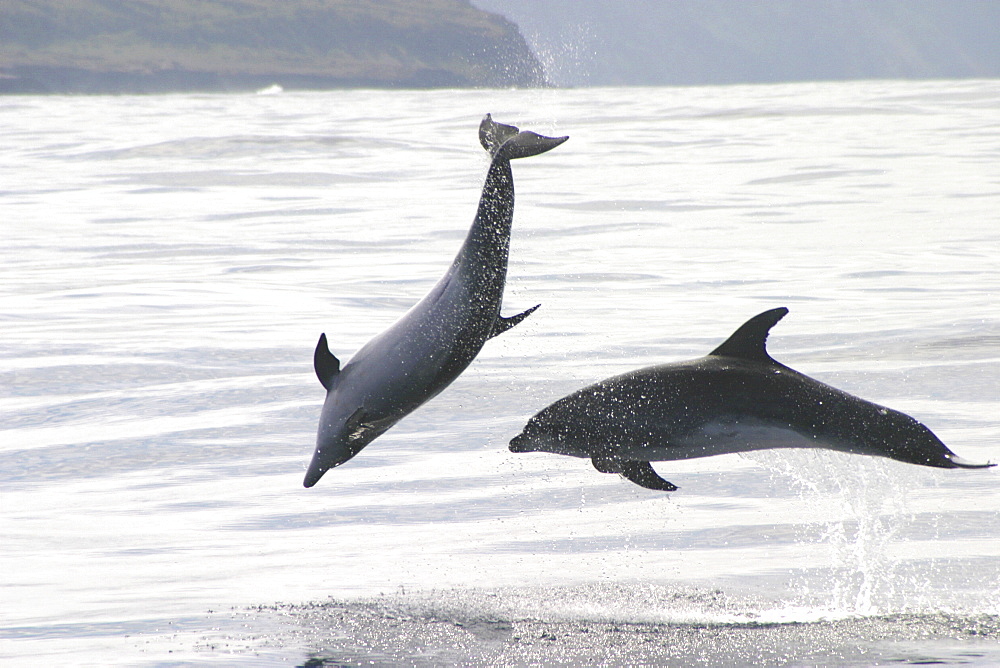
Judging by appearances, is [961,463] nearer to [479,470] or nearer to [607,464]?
[607,464]

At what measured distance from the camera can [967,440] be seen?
7785 mm

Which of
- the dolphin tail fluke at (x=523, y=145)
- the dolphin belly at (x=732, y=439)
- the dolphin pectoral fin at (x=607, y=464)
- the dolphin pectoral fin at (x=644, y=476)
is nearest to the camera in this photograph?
the dolphin tail fluke at (x=523, y=145)

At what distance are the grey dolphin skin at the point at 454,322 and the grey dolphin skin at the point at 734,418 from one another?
2.42ft

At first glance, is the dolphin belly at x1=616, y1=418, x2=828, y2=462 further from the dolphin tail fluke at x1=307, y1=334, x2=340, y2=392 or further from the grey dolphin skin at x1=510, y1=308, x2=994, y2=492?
the dolphin tail fluke at x1=307, y1=334, x2=340, y2=392

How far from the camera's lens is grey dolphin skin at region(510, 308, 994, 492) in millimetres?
5031

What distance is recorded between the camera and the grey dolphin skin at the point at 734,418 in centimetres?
503

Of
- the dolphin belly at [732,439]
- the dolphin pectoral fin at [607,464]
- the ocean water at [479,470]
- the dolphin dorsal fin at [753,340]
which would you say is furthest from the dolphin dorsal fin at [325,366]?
the dolphin dorsal fin at [753,340]

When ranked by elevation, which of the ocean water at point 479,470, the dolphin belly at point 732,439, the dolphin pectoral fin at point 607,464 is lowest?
the ocean water at point 479,470

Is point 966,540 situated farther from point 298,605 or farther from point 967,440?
point 298,605

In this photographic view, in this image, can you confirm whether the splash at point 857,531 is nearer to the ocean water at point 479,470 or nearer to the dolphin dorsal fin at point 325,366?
the ocean water at point 479,470

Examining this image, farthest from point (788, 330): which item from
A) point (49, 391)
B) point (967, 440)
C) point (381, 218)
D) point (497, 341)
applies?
point (381, 218)

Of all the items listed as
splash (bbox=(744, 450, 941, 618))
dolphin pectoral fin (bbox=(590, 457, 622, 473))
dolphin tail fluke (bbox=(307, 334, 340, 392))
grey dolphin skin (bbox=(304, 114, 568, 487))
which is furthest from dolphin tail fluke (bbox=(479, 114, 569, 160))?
splash (bbox=(744, 450, 941, 618))

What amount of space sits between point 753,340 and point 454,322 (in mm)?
1381

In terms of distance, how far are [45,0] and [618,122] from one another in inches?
6512
